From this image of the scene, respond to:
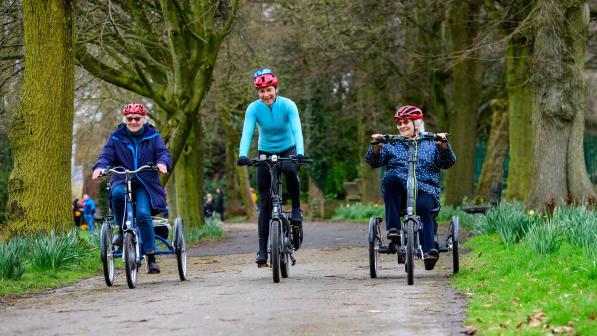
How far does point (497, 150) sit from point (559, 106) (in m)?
13.5

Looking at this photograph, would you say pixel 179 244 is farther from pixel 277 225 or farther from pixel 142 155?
pixel 277 225

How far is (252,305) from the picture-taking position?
870 cm

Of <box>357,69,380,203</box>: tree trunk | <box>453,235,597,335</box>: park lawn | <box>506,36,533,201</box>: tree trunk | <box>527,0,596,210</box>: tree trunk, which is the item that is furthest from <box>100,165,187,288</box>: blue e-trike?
<box>357,69,380,203</box>: tree trunk

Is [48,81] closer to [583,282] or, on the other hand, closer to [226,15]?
[583,282]

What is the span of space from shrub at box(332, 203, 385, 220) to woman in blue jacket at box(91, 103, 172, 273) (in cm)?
2200

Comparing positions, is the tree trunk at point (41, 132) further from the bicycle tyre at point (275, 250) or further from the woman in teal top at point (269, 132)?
the bicycle tyre at point (275, 250)

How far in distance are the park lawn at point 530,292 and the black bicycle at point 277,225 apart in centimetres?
176

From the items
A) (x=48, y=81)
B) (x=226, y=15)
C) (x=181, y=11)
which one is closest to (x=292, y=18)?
(x=226, y=15)

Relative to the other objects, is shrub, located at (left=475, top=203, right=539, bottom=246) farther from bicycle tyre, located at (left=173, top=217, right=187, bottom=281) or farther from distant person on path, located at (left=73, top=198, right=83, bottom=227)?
distant person on path, located at (left=73, top=198, right=83, bottom=227)

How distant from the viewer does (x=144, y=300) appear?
9484 mm

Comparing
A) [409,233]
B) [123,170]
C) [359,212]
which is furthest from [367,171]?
[409,233]

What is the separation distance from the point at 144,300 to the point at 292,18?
23.2m

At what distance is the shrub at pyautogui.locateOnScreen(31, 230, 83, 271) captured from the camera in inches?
494

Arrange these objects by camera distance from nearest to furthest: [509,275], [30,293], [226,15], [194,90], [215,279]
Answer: [509,275]
[30,293]
[215,279]
[194,90]
[226,15]
